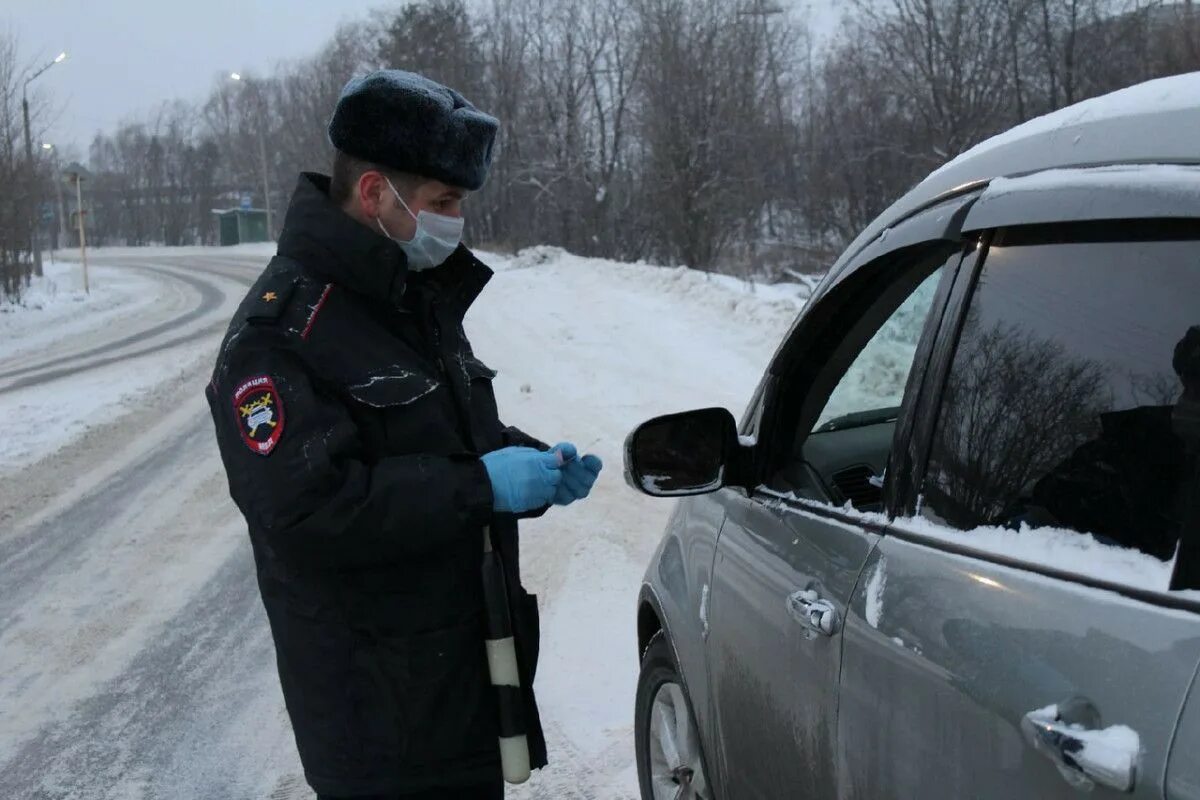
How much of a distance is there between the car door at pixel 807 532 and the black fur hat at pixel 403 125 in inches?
35.2

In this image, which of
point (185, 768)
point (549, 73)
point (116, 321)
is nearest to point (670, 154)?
point (549, 73)

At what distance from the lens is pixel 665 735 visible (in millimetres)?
3008

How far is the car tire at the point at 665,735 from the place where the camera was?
2773mm

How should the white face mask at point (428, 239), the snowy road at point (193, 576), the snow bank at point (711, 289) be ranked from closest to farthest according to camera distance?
the white face mask at point (428, 239) < the snowy road at point (193, 576) < the snow bank at point (711, 289)

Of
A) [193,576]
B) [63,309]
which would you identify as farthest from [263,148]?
[193,576]

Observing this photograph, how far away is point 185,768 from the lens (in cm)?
373

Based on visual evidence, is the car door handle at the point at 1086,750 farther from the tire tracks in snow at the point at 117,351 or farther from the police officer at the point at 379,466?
the tire tracks in snow at the point at 117,351

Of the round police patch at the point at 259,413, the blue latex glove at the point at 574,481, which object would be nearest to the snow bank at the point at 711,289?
the blue latex glove at the point at 574,481

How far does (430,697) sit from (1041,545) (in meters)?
1.23

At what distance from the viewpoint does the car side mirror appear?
95.0 inches

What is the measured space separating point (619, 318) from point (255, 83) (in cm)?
8320

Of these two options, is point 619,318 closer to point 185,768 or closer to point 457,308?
point 185,768

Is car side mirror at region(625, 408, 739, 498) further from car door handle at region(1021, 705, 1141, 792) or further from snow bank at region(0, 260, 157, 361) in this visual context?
snow bank at region(0, 260, 157, 361)

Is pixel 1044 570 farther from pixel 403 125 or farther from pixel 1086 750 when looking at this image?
pixel 403 125
